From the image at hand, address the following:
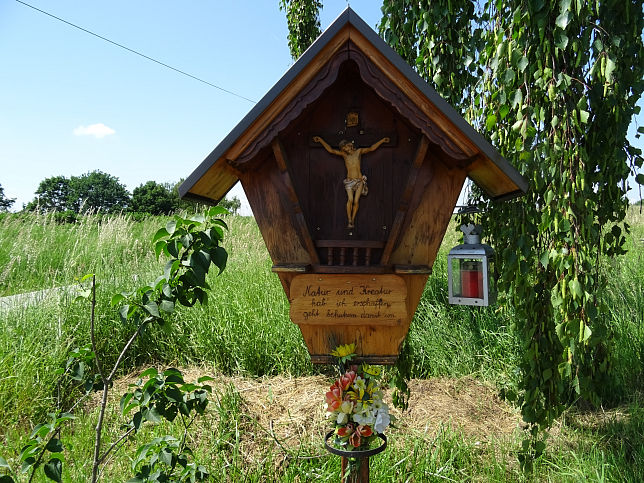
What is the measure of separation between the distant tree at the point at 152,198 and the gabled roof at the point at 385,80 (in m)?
43.3

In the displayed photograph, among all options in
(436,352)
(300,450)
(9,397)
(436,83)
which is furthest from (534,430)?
(9,397)

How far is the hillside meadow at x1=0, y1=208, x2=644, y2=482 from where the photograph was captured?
7.62 ft

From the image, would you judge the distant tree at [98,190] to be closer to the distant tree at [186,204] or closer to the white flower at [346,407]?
the distant tree at [186,204]

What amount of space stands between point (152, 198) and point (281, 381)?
4399 cm

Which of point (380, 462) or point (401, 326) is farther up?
point (401, 326)

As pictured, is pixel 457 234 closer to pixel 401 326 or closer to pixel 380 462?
pixel 380 462

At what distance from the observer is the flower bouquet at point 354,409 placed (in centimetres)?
157

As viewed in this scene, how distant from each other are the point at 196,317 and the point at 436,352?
224 centimetres

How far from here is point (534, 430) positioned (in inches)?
74.9

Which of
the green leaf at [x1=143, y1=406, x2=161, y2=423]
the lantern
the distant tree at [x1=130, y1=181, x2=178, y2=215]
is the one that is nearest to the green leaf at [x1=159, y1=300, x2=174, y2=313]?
the green leaf at [x1=143, y1=406, x2=161, y2=423]

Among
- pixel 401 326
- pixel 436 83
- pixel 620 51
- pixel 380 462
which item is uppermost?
pixel 436 83

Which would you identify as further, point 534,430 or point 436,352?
point 436,352

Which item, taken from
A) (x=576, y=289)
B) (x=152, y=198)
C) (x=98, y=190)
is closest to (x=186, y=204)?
(x=576, y=289)

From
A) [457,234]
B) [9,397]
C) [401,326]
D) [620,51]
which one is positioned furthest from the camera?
[457,234]
